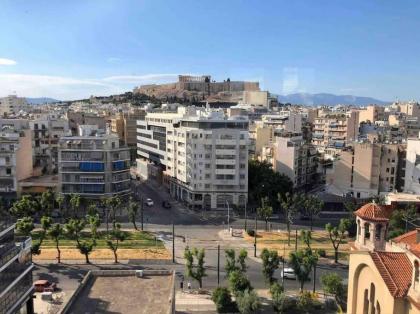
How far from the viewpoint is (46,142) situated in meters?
88.8

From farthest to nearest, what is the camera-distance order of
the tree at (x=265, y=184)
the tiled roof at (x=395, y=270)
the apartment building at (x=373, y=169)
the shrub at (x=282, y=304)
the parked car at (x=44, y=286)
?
the apartment building at (x=373, y=169)
the tree at (x=265, y=184)
the parked car at (x=44, y=286)
the shrub at (x=282, y=304)
the tiled roof at (x=395, y=270)

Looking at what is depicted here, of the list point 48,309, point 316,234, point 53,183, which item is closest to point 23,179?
point 53,183

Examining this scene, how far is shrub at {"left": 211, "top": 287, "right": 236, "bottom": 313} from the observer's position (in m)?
35.9

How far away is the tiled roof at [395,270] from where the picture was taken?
22.7 m

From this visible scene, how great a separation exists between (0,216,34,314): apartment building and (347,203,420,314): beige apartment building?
22.5 meters

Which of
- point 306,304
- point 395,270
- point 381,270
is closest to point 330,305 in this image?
point 306,304

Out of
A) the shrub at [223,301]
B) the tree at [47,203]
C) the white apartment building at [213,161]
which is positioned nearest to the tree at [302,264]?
the shrub at [223,301]

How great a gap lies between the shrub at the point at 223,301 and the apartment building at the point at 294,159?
4988 cm

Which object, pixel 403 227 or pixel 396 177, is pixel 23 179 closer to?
pixel 403 227

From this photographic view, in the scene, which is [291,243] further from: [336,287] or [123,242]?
[123,242]

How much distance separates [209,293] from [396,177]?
5132 centimetres

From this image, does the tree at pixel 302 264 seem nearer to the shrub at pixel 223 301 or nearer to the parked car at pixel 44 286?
the shrub at pixel 223 301

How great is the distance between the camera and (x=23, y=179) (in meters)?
72.9

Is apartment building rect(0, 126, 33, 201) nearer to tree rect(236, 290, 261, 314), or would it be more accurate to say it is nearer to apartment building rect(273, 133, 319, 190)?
apartment building rect(273, 133, 319, 190)
